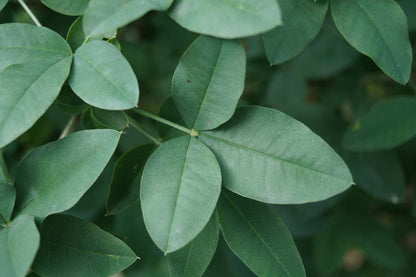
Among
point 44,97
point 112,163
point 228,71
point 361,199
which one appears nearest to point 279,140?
point 228,71

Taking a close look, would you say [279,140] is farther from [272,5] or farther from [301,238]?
[301,238]

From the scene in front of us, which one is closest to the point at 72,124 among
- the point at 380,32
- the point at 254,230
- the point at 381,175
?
the point at 254,230

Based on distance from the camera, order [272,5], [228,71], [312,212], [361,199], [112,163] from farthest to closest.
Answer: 1. [361,199]
2. [312,212]
3. [112,163]
4. [228,71]
5. [272,5]

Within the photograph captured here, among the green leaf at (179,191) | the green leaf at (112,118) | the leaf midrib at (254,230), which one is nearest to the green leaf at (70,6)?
the green leaf at (112,118)

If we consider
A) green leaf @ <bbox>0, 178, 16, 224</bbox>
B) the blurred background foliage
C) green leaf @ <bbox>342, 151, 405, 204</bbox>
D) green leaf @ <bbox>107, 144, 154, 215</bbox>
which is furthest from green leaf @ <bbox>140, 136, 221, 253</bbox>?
green leaf @ <bbox>342, 151, 405, 204</bbox>

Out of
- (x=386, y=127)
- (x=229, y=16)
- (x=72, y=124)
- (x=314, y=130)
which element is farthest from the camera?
(x=314, y=130)

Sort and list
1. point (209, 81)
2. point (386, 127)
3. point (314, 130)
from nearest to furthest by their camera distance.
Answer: point (209, 81) → point (386, 127) → point (314, 130)

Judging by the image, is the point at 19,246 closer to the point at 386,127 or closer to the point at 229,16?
the point at 229,16

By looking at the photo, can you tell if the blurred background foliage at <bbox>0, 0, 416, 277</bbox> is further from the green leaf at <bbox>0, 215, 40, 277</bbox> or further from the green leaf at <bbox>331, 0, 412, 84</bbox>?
the green leaf at <bbox>0, 215, 40, 277</bbox>
